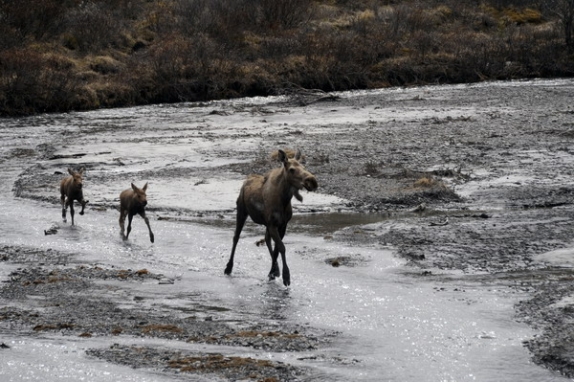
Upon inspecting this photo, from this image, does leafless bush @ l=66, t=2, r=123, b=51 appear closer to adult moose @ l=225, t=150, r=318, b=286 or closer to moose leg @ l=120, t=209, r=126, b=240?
moose leg @ l=120, t=209, r=126, b=240

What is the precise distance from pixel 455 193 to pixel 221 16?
30.4 meters

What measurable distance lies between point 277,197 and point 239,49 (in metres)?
30.7

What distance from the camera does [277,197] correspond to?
12.2 meters

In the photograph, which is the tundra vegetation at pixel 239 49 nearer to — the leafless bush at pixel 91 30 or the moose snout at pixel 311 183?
the leafless bush at pixel 91 30

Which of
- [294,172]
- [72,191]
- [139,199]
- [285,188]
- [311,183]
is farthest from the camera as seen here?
[72,191]

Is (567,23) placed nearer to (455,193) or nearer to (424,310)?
(455,193)

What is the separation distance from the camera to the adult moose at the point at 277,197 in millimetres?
11773

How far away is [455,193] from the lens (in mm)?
17766

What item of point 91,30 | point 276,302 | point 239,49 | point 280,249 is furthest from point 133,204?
point 91,30

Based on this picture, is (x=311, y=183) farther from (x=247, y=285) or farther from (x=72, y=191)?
(x=72, y=191)

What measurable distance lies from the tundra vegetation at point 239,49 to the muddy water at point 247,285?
12862 mm

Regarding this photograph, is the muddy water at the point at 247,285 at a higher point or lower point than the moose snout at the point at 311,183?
lower

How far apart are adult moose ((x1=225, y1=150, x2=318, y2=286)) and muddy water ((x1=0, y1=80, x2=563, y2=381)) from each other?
19.0 inches

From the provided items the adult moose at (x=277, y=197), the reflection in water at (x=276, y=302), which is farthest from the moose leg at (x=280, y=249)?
the reflection in water at (x=276, y=302)
